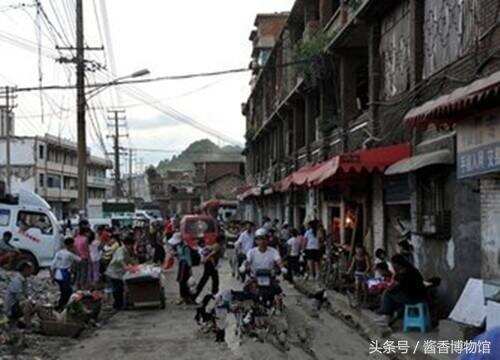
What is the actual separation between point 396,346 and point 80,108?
55.9ft

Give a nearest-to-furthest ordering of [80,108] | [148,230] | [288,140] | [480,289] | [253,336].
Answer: [480,289]
[253,336]
[80,108]
[148,230]
[288,140]

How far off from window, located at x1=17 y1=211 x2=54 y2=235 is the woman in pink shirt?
26.0ft

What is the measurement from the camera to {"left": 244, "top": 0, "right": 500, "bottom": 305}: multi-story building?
11.5 meters

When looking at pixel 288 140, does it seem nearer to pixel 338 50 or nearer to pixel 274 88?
pixel 274 88

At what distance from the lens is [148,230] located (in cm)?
3384

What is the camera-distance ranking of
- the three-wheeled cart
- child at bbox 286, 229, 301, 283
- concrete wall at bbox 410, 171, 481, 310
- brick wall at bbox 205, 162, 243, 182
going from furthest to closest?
brick wall at bbox 205, 162, 243, 182 < child at bbox 286, 229, 301, 283 < the three-wheeled cart < concrete wall at bbox 410, 171, 481, 310

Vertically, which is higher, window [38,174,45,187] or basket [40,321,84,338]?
window [38,174,45,187]

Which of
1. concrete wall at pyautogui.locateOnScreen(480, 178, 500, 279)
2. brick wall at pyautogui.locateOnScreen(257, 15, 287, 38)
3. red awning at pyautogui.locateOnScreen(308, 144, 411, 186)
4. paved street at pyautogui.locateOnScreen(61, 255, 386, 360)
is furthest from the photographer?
brick wall at pyautogui.locateOnScreen(257, 15, 287, 38)

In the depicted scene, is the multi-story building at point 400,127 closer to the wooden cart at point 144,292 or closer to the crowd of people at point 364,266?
the crowd of people at point 364,266

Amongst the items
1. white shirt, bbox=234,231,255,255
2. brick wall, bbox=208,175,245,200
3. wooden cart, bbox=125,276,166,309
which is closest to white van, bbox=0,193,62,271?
white shirt, bbox=234,231,255,255

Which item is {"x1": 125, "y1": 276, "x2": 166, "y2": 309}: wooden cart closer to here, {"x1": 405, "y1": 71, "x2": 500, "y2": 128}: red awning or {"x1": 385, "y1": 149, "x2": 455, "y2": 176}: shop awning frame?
{"x1": 385, "y1": 149, "x2": 455, "y2": 176}: shop awning frame

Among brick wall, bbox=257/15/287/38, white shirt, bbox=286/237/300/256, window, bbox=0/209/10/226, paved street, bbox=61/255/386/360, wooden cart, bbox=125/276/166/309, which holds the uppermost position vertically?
brick wall, bbox=257/15/287/38

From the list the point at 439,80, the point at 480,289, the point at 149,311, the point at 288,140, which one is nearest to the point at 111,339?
the point at 149,311

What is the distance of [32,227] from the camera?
25.7 metres
